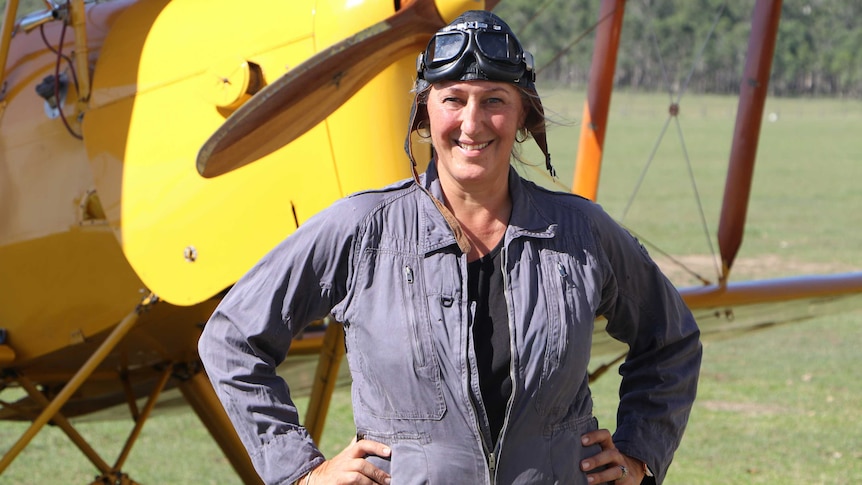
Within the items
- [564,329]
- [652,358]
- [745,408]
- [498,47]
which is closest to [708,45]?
[745,408]

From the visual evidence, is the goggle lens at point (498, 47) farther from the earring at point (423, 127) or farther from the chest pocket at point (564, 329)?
the chest pocket at point (564, 329)

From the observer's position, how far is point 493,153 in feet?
6.87

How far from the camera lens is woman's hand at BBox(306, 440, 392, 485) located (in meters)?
2.03

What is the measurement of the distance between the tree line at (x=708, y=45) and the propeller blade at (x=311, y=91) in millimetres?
37009

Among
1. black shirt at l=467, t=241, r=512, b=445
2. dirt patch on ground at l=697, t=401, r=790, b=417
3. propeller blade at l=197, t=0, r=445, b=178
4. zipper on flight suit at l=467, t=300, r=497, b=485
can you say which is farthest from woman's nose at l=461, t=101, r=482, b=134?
dirt patch on ground at l=697, t=401, r=790, b=417

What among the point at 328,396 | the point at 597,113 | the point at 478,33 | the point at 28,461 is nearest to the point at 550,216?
the point at 478,33

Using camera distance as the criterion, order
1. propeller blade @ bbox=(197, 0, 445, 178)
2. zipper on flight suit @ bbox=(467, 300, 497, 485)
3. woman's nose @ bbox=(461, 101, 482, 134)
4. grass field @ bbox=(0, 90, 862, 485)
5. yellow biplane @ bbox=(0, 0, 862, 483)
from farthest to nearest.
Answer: grass field @ bbox=(0, 90, 862, 485)
yellow biplane @ bbox=(0, 0, 862, 483)
propeller blade @ bbox=(197, 0, 445, 178)
woman's nose @ bbox=(461, 101, 482, 134)
zipper on flight suit @ bbox=(467, 300, 497, 485)

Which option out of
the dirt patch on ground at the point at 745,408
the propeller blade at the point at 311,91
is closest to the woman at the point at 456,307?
the propeller blade at the point at 311,91

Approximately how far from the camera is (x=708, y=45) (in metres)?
49.8

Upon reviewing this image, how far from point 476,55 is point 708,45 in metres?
49.6

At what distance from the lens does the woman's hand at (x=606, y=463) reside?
2.09 m

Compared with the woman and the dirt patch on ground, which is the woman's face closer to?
the woman

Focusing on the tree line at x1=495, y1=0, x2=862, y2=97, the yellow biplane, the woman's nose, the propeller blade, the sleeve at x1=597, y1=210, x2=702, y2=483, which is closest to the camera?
the woman's nose

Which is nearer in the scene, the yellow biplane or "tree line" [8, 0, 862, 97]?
the yellow biplane
